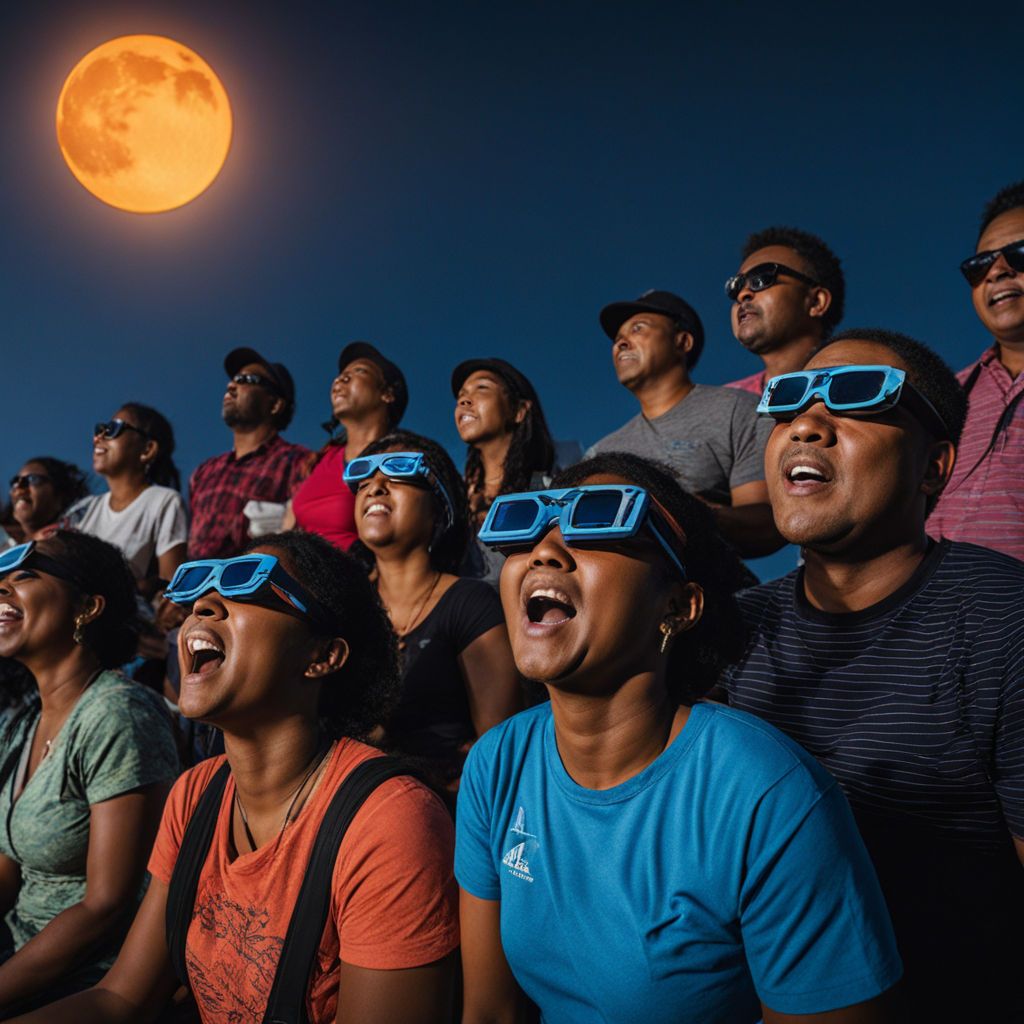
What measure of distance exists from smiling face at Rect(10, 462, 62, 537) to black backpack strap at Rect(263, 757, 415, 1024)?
250 inches

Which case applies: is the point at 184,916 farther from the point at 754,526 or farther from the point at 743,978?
the point at 754,526

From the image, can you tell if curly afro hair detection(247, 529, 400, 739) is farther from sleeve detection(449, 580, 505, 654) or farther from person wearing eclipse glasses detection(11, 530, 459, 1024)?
sleeve detection(449, 580, 505, 654)

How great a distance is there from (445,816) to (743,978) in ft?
3.05

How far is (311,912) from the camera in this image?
91.1 inches

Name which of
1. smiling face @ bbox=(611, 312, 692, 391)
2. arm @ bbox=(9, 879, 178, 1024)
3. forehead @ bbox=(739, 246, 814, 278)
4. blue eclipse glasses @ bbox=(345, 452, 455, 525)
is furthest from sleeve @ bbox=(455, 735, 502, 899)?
forehead @ bbox=(739, 246, 814, 278)

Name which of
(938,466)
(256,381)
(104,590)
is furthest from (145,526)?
(938,466)

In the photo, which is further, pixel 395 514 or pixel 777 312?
pixel 777 312

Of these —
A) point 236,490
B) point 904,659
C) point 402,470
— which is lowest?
point 904,659

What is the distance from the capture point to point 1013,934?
207 cm

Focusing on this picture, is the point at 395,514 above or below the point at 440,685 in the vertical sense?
above

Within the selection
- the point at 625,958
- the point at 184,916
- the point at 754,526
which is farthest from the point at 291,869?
Answer: the point at 754,526

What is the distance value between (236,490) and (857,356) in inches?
A: 203

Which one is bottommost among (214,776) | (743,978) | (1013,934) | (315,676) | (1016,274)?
(1013,934)

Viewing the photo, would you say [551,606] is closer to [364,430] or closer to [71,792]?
[71,792]
